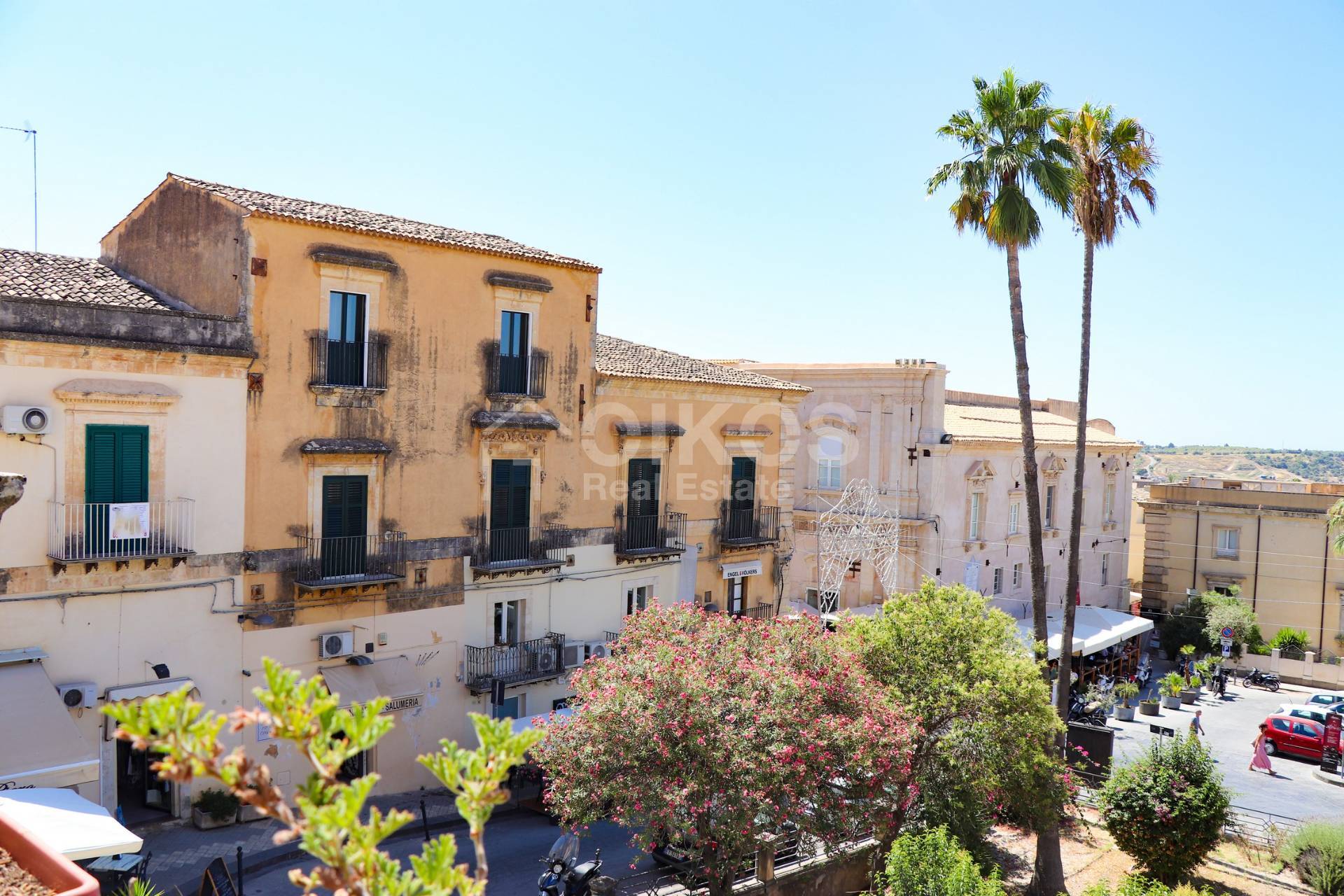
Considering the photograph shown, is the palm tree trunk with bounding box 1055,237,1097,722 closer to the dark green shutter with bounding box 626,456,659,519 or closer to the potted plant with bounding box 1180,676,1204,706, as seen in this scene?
the dark green shutter with bounding box 626,456,659,519

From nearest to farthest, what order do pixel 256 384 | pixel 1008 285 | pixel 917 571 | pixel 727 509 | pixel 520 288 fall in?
pixel 256 384 → pixel 1008 285 → pixel 520 288 → pixel 727 509 → pixel 917 571

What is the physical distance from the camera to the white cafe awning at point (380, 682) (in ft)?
57.0

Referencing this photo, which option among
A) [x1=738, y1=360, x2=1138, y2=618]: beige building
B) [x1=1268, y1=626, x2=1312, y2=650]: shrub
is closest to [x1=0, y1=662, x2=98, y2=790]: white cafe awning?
[x1=738, y1=360, x2=1138, y2=618]: beige building

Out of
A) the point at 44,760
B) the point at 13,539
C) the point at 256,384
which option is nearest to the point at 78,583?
the point at 13,539

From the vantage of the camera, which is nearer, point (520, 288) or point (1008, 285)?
point (1008, 285)

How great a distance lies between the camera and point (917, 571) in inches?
1246

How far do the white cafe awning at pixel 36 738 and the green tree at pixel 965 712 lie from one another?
11.0 meters

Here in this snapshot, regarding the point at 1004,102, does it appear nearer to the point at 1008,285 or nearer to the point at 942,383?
the point at 1008,285

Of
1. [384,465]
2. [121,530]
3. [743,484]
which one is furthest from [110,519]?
[743,484]

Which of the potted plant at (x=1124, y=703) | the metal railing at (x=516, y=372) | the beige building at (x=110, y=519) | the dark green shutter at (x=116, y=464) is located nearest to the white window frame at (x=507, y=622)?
the metal railing at (x=516, y=372)

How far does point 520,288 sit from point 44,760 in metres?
11.8

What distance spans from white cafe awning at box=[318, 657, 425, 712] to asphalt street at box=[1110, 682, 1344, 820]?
13671mm

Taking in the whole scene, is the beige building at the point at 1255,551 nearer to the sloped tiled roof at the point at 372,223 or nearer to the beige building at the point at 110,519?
the sloped tiled roof at the point at 372,223

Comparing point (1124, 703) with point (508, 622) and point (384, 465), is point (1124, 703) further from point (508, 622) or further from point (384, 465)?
point (384, 465)
